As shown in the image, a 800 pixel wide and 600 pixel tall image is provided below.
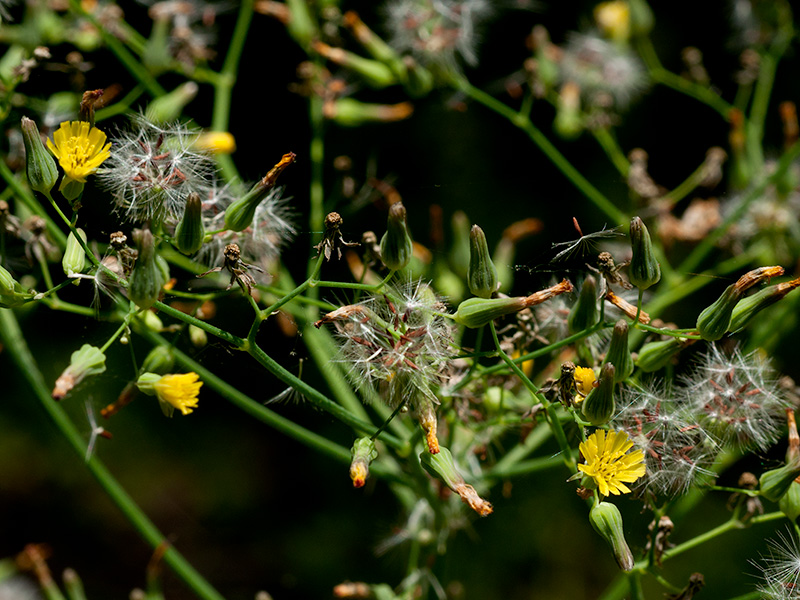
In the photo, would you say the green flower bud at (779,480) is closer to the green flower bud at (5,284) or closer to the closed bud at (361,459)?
the closed bud at (361,459)

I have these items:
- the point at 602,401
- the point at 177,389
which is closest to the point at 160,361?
the point at 177,389

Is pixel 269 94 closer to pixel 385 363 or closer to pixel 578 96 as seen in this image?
pixel 578 96

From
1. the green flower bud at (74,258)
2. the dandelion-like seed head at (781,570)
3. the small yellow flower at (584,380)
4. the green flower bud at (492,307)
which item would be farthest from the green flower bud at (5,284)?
the dandelion-like seed head at (781,570)

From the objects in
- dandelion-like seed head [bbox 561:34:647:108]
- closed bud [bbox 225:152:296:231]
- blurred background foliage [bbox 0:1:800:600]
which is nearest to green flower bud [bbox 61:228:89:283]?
closed bud [bbox 225:152:296:231]

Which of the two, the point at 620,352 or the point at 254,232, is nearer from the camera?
the point at 620,352

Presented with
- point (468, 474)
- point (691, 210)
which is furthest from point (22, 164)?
point (691, 210)

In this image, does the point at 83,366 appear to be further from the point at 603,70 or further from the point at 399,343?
the point at 603,70

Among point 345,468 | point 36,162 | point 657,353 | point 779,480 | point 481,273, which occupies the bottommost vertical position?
point 345,468
